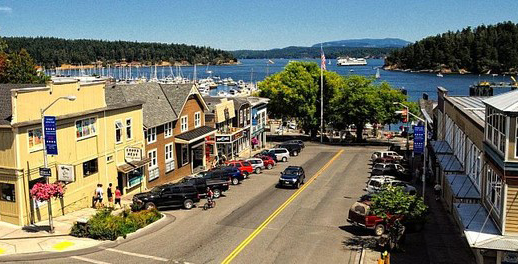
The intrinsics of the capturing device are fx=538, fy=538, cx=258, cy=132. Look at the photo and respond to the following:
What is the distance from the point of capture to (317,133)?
300 feet

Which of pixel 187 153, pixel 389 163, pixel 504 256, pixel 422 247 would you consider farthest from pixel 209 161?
pixel 504 256

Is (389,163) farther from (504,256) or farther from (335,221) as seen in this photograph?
(504,256)

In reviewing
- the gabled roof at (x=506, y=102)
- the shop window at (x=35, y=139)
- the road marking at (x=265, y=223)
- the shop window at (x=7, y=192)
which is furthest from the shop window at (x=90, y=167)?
the gabled roof at (x=506, y=102)

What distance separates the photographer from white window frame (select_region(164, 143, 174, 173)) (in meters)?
47.9

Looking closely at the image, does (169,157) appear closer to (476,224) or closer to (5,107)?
(5,107)

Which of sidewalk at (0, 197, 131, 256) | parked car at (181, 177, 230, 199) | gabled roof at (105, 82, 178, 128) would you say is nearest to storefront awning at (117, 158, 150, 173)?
gabled roof at (105, 82, 178, 128)

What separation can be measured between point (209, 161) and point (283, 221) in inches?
1004

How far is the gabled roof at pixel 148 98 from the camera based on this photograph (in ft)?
142

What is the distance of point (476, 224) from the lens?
23.1 metres

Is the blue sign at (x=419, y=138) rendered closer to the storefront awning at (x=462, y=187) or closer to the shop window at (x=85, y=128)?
the storefront awning at (x=462, y=187)

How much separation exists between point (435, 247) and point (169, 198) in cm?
1734

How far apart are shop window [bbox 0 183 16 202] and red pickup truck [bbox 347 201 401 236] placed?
63.4 ft

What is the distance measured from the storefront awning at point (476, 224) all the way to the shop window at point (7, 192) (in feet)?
78.9

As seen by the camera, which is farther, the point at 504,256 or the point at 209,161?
the point at 209,161
